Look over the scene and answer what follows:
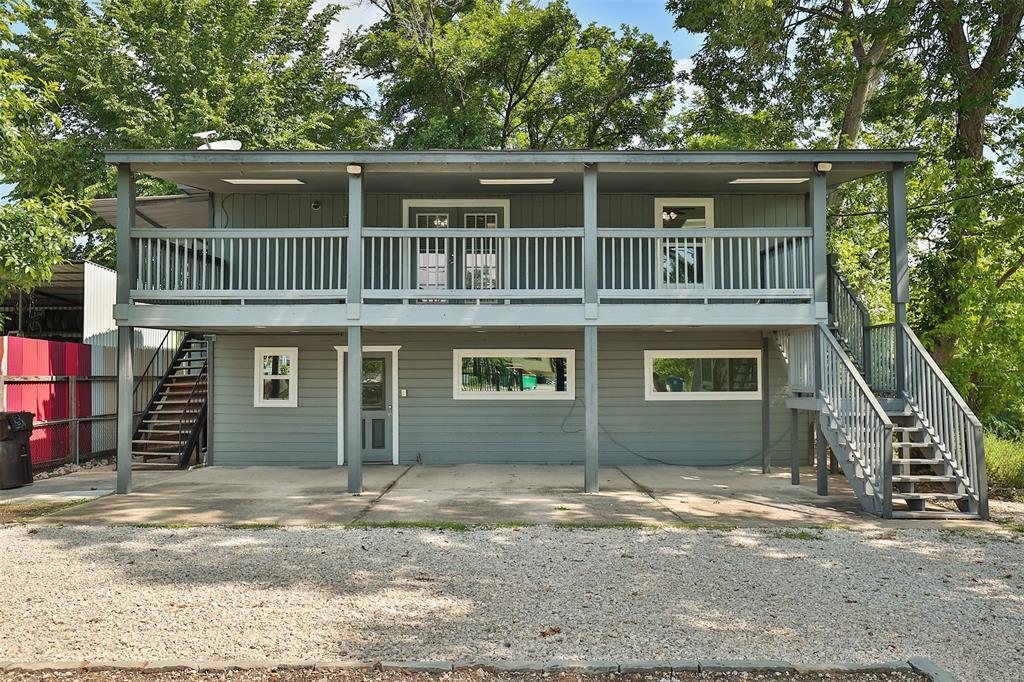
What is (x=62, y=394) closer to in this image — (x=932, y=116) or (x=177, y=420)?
(x=177, y=420)

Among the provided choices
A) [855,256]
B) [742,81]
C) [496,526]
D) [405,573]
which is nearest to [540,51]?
[742,81]

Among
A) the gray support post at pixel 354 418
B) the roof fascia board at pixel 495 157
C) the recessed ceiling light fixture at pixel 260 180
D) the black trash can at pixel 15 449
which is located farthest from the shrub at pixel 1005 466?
the black trash can at pixel 15 449

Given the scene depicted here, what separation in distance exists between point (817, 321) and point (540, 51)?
1748cm

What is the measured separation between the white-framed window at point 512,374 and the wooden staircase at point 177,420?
461cm

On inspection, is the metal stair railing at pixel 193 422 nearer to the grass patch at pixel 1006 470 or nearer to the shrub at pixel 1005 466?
the grass patch at pixel 1006 470

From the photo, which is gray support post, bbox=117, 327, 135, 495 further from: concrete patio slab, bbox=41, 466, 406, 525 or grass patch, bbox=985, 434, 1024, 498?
grass patch, bbox=985, 434, 1024, 498

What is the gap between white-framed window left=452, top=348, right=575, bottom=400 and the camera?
43.4ft

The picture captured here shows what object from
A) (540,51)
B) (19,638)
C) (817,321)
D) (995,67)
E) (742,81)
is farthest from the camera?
(540,51)

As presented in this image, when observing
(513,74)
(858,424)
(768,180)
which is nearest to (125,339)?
(858,424)

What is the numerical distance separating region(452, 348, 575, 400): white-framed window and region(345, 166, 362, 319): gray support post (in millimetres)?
3355

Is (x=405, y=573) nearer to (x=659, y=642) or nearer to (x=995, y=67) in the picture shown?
(x=659, y=642)

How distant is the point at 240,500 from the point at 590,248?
5718mm

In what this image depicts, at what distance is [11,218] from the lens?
30.6ft

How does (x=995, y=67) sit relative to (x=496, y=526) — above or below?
above
